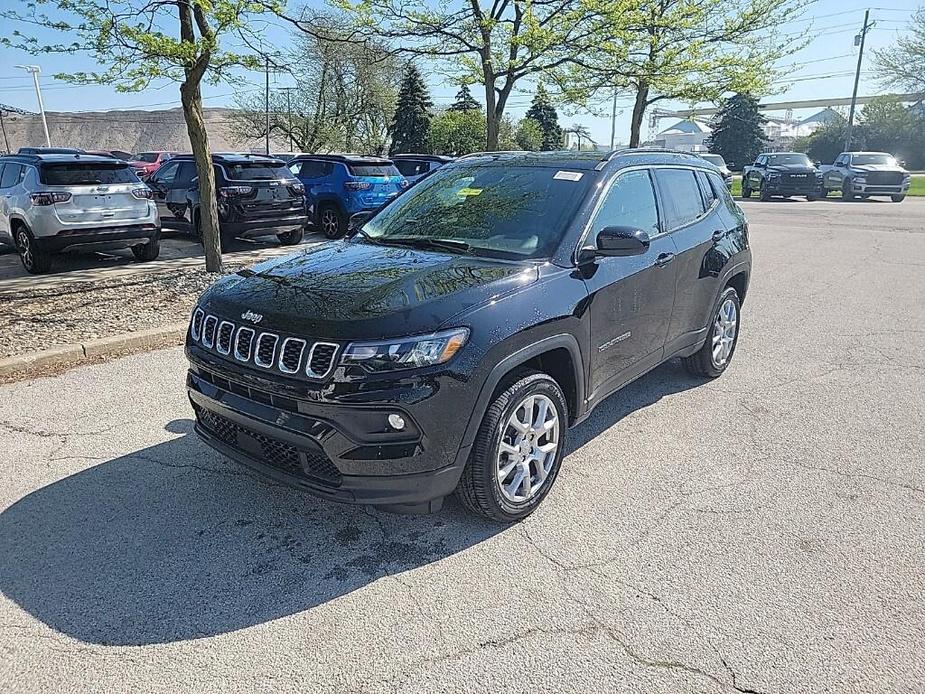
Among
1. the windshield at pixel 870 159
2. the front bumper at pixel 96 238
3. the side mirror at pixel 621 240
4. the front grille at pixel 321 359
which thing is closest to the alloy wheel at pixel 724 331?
the side mirror at pixel 621 240

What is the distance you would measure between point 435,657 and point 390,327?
1.29m

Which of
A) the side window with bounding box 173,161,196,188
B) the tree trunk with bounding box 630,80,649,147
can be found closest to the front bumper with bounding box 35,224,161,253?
the side window with bounding box 173,161,196,188

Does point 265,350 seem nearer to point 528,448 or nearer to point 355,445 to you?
point 355,445

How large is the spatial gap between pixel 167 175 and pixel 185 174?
0.78 meters

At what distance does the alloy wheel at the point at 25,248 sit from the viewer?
9047 mm

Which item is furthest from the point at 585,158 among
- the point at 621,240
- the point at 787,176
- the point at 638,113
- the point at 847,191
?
the point at 847,191

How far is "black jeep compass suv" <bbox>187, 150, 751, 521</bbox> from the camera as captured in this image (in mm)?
2836

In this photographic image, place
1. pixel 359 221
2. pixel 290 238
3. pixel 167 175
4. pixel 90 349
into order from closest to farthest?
pixel 359 221 → pixel 90 349 → pixel 290 238 → pixel 167 175

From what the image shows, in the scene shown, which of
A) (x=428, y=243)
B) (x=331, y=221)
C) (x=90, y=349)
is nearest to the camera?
(x=428, y=243)

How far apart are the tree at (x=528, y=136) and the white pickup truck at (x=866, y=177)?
17779 mm

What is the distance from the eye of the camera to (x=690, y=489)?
146 inches

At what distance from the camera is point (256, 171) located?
11.3m

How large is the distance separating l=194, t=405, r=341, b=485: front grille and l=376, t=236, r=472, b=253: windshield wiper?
1413 mm

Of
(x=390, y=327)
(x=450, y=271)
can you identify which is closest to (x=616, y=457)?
(x=450, y=271)
